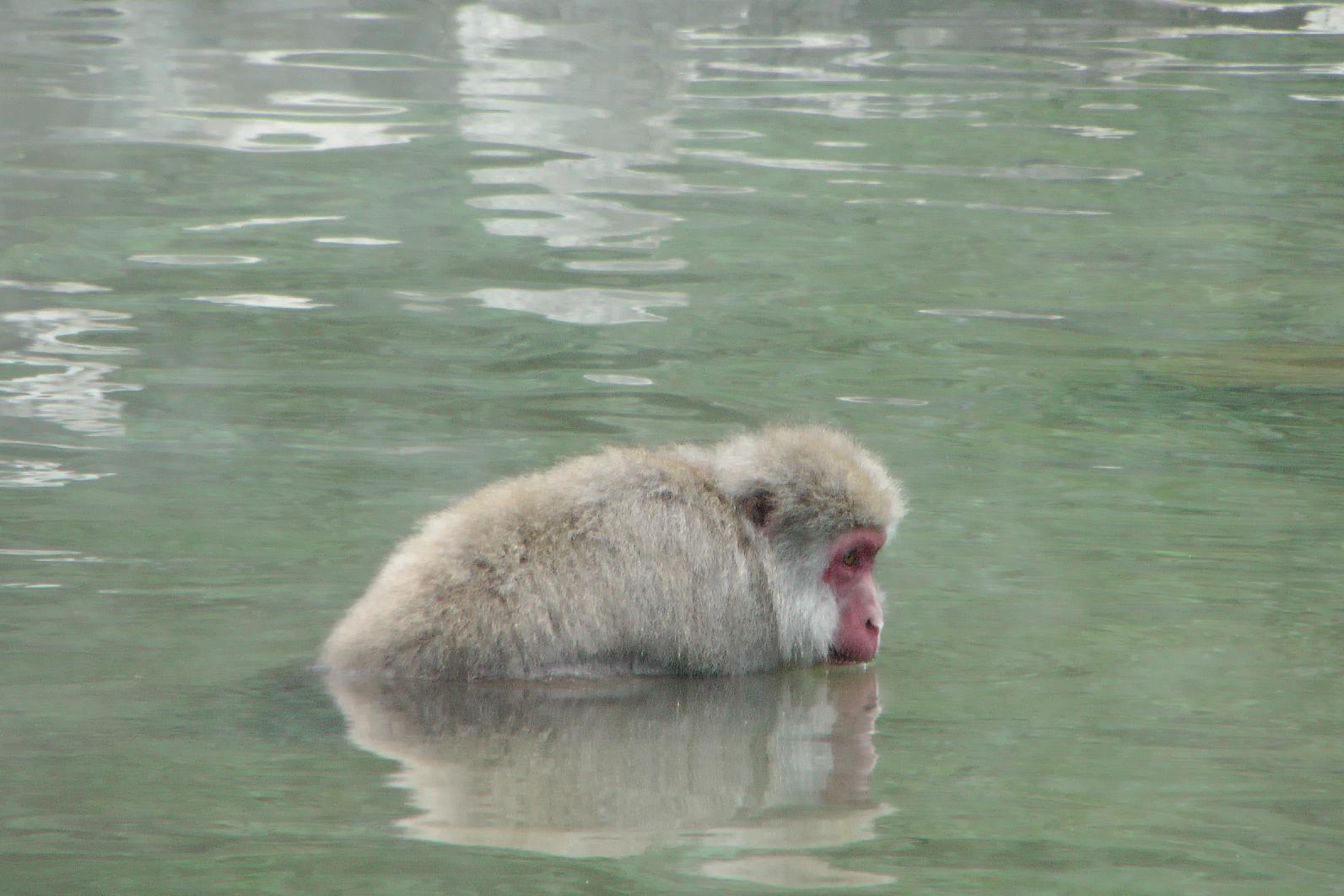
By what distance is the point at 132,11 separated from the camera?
77.7 feet

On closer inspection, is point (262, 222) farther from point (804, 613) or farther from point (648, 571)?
point (648, 571)

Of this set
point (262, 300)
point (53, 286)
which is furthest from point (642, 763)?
point (53, 286)

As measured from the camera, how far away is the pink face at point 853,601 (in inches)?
247

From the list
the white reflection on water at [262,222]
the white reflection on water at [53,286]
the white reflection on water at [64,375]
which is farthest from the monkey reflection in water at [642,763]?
the white reflection on water at [262,222]

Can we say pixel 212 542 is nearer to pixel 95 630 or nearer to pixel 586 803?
pixel 95 630

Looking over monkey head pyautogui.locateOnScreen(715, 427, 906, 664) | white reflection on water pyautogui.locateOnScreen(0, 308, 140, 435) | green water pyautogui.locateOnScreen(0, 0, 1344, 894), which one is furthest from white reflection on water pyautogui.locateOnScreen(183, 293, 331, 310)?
monkey head pyautogui.locateOnScreen(715, 427, 906, 664)

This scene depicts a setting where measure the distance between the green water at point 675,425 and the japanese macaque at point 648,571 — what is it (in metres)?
0.13

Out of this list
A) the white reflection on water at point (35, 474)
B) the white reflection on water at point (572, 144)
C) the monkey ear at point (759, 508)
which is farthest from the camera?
the white reflection on water at point (572, 144)

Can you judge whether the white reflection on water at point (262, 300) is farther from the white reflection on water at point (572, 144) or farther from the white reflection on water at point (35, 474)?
the white reflection on water at point (35, 474)

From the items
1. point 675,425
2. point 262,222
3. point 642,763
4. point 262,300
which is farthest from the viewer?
point 262,222

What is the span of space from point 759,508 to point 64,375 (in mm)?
4608

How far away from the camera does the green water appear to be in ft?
15.8

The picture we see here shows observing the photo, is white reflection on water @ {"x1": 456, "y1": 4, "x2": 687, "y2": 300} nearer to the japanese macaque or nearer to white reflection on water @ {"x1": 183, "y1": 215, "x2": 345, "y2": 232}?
white reflection on water @ {"x1": 183, "y1": 215, "x2": 345, "y2": 232}

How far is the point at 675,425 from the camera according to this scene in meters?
9.23
